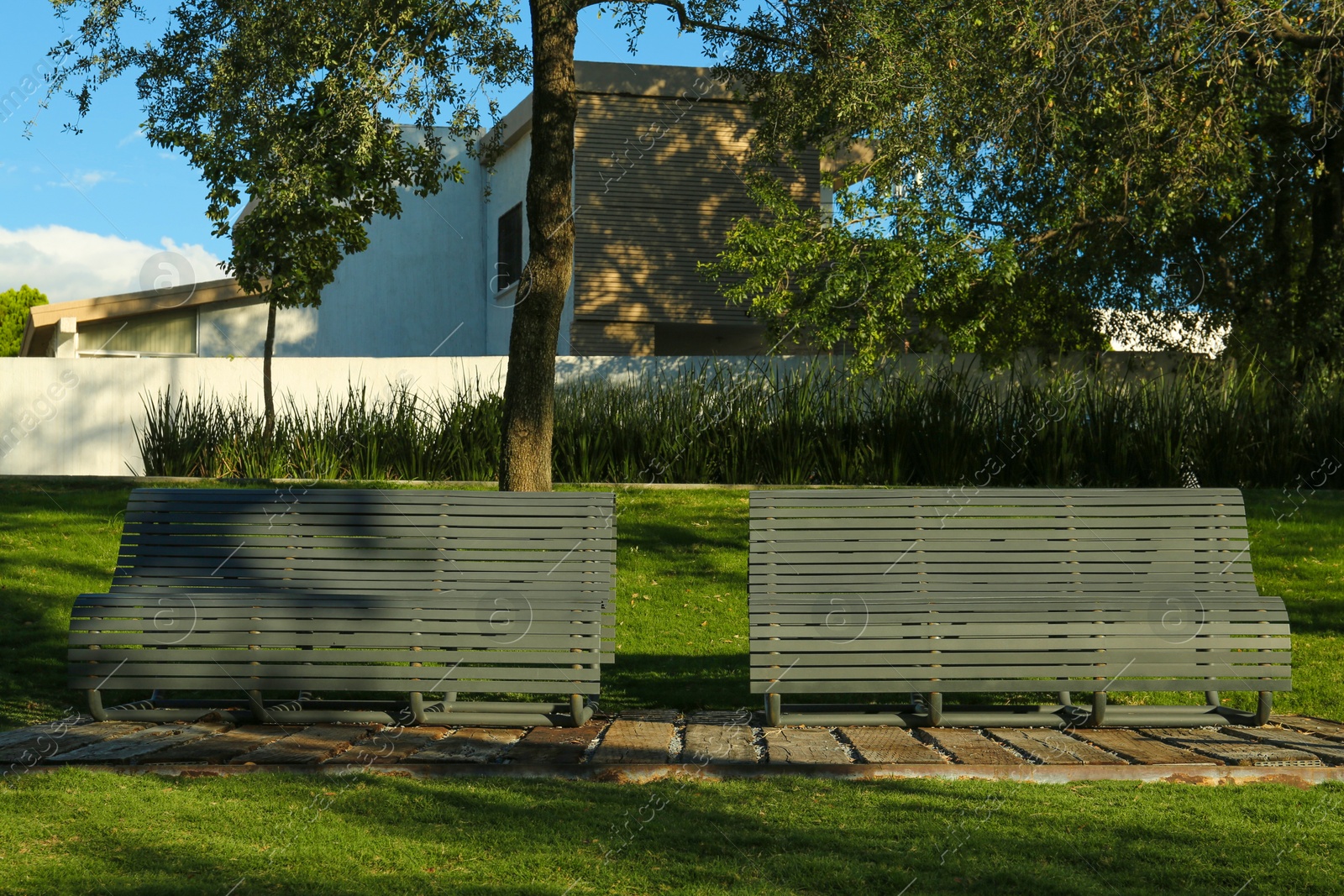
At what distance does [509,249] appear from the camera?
24750 millimetres

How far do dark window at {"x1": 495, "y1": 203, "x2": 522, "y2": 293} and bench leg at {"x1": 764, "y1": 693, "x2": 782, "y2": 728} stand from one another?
19.0 m

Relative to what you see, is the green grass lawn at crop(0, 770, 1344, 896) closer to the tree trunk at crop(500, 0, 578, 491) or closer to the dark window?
the tree trunk at crop(500, 0, 578, 491)

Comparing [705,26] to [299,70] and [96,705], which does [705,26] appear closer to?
[299,70]

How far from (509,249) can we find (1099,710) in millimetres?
20998

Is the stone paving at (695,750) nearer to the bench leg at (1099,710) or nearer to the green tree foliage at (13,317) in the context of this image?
the bench leg at (1099,710)

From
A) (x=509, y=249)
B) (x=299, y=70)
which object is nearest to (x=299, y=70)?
(x=299, y=70)

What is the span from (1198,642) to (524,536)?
10.0ft

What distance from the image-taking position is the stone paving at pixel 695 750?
4.41 m

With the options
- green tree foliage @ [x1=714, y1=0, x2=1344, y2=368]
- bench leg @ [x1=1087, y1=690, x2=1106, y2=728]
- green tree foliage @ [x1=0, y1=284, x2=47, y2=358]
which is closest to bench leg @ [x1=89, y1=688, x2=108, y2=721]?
bench leg @ [x1=1087, y1=690, x2=1106, y2=728]

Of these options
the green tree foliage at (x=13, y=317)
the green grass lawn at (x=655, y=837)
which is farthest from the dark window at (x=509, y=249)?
the green tree foliage at (x=13, y=317)

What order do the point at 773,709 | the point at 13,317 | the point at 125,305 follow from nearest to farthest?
the point at 773,709 < the point at 125,305 < the point at 13,317

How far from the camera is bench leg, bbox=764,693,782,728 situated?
16.8 ft

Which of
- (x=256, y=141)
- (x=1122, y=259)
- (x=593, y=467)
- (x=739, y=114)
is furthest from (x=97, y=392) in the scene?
(x=1122, y=259)

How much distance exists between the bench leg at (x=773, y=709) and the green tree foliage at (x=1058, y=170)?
561cm
